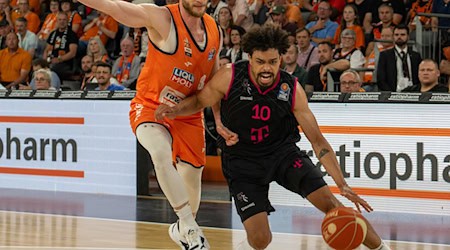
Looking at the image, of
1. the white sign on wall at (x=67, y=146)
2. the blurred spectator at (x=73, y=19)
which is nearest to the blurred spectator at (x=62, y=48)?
the blurred spectator at (x=73, y=19)

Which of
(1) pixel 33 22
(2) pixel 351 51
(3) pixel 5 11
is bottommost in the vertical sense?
(2) pixel 351 51

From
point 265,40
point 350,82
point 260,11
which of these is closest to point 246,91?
point 265,40

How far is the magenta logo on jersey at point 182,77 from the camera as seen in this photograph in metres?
7.91

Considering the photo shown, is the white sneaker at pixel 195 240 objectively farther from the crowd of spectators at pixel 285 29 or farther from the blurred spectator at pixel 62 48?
the blurred spectator at pixel 62 48

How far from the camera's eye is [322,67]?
13.1 metres

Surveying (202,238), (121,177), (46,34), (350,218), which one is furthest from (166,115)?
(46,34)

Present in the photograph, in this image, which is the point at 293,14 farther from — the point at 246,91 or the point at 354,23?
the point at 246,91

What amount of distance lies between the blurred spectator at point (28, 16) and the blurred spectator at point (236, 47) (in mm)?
5308

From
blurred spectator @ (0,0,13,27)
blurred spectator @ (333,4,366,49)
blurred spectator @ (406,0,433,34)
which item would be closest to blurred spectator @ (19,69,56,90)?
blurred spectator @ (333,4,366,49)

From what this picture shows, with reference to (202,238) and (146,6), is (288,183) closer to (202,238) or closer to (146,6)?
(202,238)

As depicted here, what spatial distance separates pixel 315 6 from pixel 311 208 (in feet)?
16.2

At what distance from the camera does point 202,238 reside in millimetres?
7691

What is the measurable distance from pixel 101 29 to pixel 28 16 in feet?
6.36

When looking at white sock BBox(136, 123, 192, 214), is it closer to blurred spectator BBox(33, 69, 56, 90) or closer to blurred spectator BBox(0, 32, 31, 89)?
blurred spectator BBox(33, 69, 56, 90)
